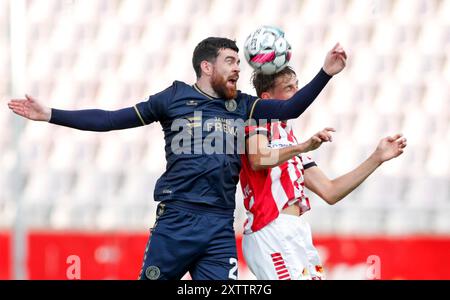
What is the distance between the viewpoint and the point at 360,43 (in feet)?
37.0

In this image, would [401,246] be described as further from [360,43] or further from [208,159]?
[208,159]

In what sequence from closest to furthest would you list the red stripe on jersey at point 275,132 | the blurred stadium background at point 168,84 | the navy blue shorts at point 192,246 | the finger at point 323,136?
the finger at point 323,136
the navy blue shorts at point 192,246
the red stripe on jersey at point 275,132
the blurred stadium background at point 168,84

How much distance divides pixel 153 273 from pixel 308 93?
123 centimetres

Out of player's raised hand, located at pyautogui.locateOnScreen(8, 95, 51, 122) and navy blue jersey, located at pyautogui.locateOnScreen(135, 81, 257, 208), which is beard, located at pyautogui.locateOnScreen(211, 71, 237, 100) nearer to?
navy blue jersey, located at pyautogui.locateOnScreen(135, 81, 257, 208)

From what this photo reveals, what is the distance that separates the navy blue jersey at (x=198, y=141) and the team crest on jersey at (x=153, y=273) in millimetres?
372

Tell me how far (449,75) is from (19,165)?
15.3 ft

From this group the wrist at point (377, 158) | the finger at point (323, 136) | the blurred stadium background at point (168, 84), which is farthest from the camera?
the blurred stadium background at point (168, 84)

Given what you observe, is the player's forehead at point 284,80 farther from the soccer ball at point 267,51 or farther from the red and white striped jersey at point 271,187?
the red and white striped jersey at point 271,187

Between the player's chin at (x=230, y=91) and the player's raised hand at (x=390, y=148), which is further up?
the player's chin at (x=230, y=91)

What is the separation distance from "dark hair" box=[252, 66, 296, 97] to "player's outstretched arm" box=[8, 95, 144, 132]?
78cm

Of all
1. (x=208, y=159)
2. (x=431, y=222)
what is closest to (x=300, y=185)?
(x=208, y=159)

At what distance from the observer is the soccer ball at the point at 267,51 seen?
584 cm

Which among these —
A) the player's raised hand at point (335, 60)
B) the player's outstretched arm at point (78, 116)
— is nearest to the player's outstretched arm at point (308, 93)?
the player's raised hand at point (335, 60)

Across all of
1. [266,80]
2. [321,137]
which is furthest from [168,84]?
[321,137]
